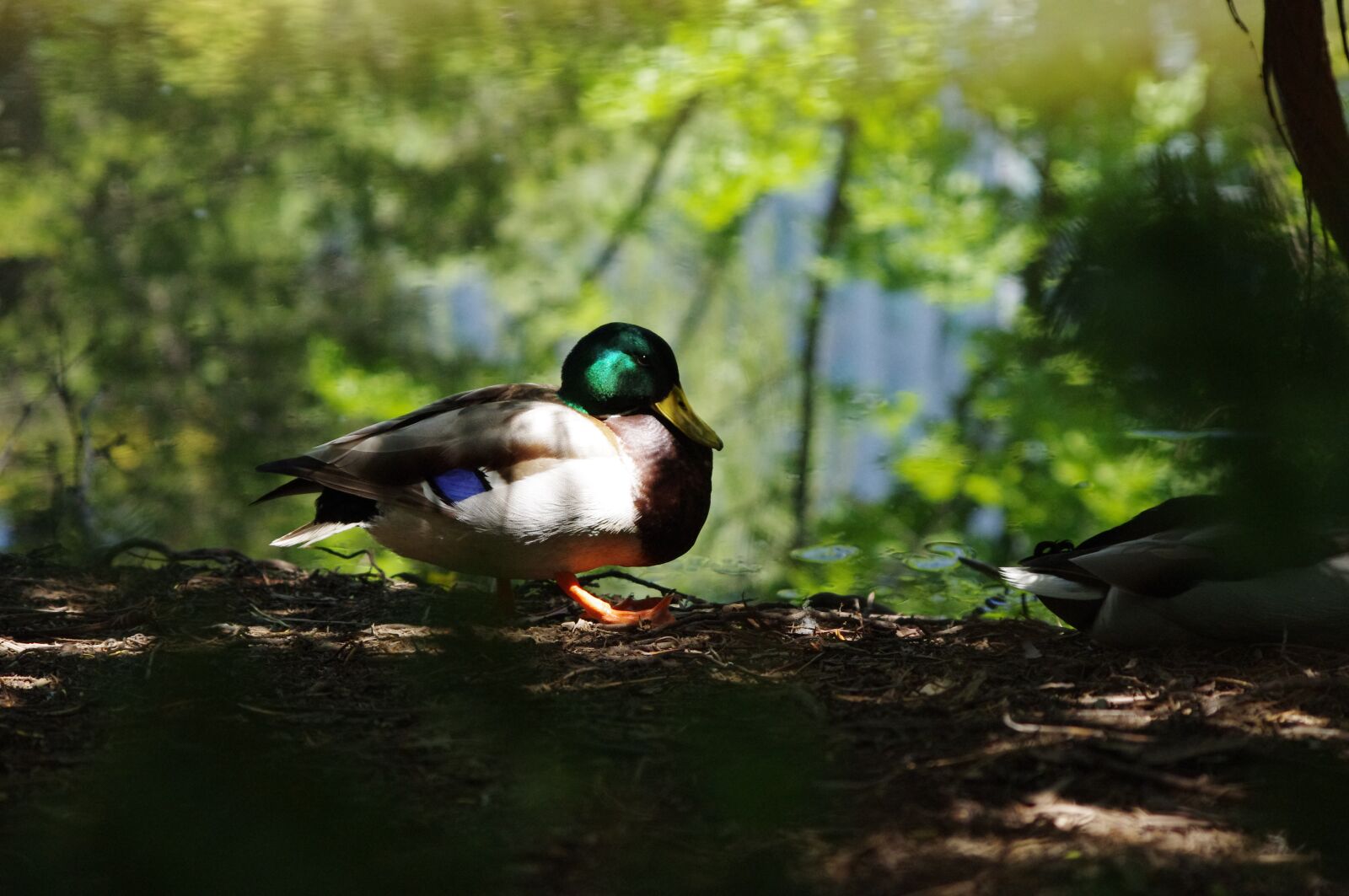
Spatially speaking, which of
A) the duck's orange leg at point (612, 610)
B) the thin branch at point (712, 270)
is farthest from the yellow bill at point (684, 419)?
the thin branch at point (712, 270)

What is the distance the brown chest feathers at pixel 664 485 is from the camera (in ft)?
12.8

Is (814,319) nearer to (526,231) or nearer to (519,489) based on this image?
(526,231)

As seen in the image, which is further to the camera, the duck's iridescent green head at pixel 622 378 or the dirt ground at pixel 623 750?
the duck's iridescent green head at pixel 622 378

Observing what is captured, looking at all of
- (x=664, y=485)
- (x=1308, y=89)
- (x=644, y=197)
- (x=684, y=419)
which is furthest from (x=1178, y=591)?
(x=644, y=197)

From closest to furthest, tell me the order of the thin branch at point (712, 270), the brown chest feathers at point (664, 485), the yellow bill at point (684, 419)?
the brown chest feathers at point (664, 485), the yellow bill at point (684, 419), the thin branch at point (712, 270)

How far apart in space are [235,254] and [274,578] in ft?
16.3

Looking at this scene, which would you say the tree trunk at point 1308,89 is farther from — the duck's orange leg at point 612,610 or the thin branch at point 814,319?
the thin branch at point 814,319

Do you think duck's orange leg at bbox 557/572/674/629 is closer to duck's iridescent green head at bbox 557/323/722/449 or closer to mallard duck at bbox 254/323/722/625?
mallard duck at bbox 254/323/722/625

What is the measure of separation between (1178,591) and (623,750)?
Result: 153 cm

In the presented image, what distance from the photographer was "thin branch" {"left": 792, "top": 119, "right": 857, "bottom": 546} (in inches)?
267

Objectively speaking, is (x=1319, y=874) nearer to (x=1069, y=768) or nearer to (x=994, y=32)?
(x=1069, y=768)

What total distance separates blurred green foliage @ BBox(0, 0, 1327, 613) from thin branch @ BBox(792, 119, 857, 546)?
79 mm

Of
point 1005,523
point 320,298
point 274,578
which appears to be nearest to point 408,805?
point 274,578

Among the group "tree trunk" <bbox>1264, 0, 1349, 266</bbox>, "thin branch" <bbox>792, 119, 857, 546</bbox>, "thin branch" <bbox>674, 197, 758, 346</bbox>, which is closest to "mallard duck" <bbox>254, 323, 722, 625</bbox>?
"tree trunk" <bbox>1264, 0, 1349, 266</bbox>
